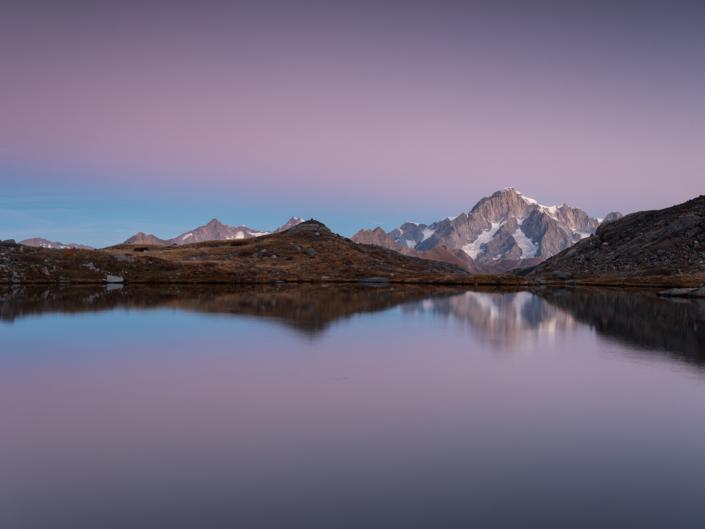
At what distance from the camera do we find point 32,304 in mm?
50031

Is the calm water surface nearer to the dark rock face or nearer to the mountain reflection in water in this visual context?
the mountain reflection in water

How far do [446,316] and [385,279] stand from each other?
6844 cm

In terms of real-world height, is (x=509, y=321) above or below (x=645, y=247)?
below

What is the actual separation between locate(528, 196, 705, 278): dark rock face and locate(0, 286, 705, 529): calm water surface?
376 ft

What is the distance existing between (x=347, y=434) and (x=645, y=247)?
509ft

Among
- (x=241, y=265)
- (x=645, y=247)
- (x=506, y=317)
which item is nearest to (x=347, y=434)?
(x=506, y=317)

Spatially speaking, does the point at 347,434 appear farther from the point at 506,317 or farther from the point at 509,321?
the point at 506,317

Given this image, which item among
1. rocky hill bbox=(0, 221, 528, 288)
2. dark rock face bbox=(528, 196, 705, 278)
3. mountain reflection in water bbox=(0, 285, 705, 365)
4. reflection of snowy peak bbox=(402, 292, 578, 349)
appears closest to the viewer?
mountain reflection in water bbox=(0, 285, 705, 365)

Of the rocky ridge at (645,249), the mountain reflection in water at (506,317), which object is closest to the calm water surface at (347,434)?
the mountain reflection in water at (506,317)

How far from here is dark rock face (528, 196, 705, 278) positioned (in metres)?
122

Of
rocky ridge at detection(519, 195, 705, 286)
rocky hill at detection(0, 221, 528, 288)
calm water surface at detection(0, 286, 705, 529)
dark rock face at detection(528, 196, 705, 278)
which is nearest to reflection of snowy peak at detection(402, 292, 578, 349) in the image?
calm water surface at detection(0, 286, 705, 529)

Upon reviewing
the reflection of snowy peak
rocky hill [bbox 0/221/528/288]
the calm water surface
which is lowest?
the calm water surface

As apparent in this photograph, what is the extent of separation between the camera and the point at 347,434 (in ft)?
43.6

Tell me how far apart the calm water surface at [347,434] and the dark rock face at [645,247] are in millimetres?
114574
